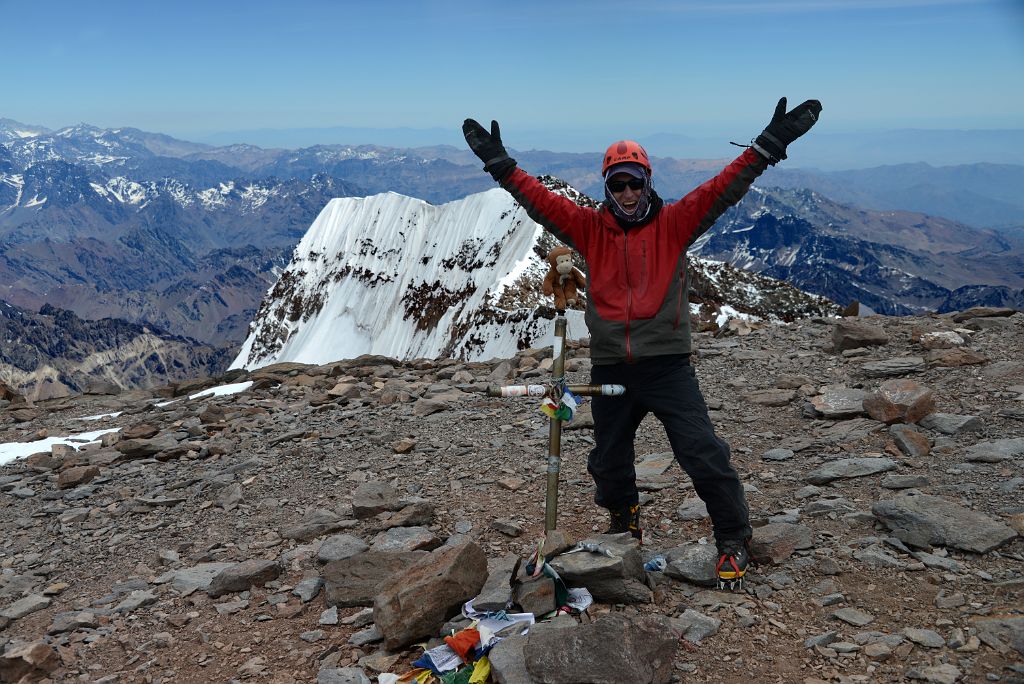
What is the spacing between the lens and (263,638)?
6164mm

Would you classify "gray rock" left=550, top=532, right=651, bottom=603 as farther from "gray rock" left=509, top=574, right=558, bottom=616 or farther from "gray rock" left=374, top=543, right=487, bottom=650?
"gray rock" left=374, top=543, right=487, bottom=650

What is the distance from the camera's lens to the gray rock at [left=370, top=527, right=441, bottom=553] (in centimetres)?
744

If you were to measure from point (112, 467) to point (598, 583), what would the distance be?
32.4 feet

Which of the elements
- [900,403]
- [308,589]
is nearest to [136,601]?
[308,589]

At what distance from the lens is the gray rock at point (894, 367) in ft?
35.7

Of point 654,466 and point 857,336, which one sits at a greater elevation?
point 857,336

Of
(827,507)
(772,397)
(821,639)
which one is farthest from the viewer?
(772,397)

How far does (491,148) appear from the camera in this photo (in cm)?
600

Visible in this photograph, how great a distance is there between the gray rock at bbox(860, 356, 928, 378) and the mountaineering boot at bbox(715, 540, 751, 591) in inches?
259

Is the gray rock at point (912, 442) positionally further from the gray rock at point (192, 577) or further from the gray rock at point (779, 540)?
the gray rock at point (192, 577)

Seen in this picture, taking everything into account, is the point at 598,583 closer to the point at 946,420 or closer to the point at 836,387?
the point at 946,420

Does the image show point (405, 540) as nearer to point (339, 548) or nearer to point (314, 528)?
point (339, 548)

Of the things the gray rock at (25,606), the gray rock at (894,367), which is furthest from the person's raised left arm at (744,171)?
the gray rock at (25,606)

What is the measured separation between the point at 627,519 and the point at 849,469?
3.03 metres
